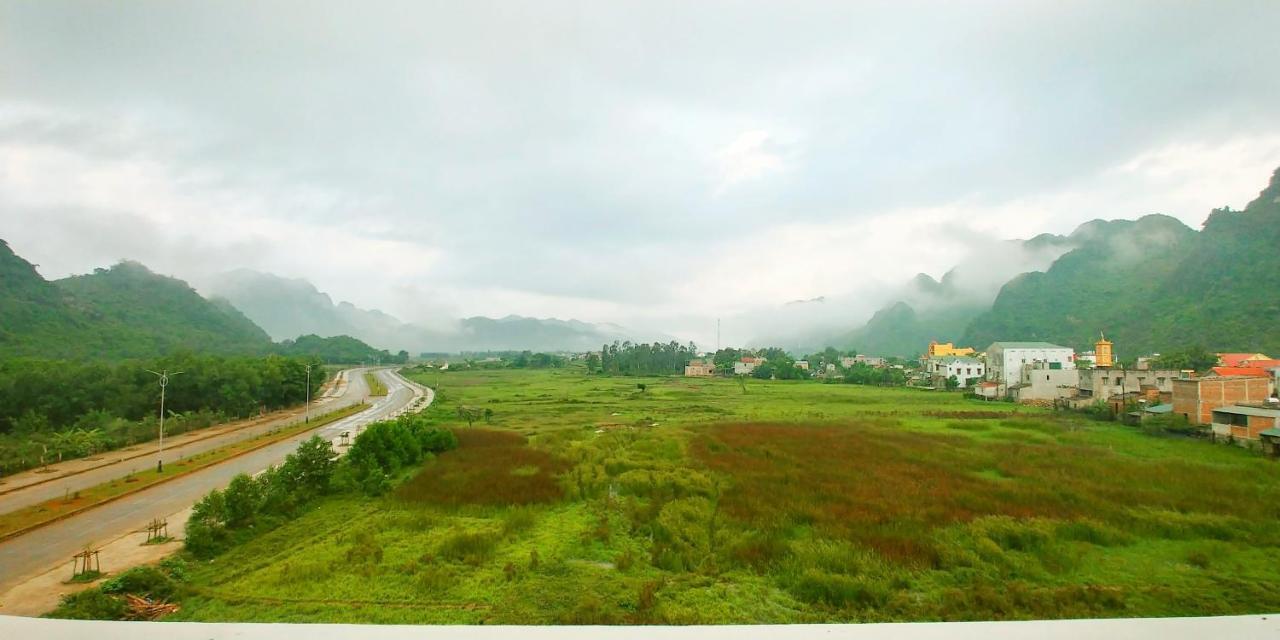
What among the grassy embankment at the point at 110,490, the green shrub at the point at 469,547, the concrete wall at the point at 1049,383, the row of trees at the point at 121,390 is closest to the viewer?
the green shrub at the point at 469,547

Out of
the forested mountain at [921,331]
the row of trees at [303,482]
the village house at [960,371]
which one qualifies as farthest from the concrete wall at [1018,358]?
the forested mountain at [921,331]

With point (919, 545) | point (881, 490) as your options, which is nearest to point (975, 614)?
point (919, 545)

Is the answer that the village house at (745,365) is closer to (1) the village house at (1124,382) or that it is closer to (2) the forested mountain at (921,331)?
(1) the village house at (1124,382)

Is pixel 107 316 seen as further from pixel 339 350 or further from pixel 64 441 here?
pixel 339 350

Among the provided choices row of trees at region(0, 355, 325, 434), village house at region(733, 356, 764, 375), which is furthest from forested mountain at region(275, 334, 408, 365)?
row of trees at region(0, 355, 325, 434)

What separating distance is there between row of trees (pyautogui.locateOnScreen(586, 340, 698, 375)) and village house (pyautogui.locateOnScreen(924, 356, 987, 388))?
4106cm

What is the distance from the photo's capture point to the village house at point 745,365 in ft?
300

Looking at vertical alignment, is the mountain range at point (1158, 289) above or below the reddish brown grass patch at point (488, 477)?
above

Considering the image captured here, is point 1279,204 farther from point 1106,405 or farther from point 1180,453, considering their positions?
point 1180,453

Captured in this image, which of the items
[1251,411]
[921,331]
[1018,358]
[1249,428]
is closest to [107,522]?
[1251,411]

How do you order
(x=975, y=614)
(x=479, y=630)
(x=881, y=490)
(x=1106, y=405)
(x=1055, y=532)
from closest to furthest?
1. (x=479, y=630)
2. (x=975, y=614)
3. (x=1055, y=532)
4. (x=881, y=490)
5. (x=1106, y=405)

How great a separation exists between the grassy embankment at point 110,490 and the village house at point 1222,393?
40.3 meters

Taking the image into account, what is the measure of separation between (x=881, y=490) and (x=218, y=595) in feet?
46.5

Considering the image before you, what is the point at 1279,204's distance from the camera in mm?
76125
